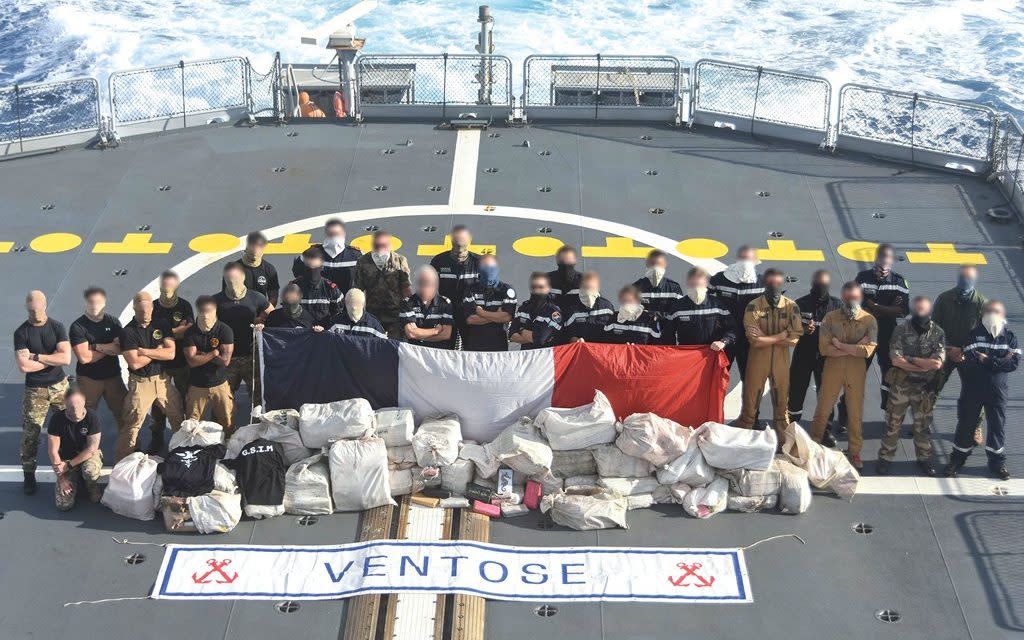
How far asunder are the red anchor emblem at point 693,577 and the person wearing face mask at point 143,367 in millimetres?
5639

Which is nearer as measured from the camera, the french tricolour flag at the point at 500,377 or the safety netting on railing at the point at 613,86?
the french tricolour flag at the point at 500,377

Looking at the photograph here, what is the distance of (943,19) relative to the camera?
39.5 m

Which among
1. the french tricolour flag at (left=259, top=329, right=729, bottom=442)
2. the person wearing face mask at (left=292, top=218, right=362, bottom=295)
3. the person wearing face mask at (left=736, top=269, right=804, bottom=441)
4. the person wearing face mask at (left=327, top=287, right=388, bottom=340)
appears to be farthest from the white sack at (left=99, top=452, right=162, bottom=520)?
the person wearing face mask at (left=736, top=269, right=804, bottom=441)

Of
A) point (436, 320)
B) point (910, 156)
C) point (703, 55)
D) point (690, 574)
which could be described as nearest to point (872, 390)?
point (690, 574)

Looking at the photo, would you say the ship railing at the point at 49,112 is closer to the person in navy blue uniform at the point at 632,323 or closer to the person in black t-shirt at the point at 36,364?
the person in black t-shirt at the point at 36,364

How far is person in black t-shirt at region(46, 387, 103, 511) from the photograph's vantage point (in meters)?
12.7

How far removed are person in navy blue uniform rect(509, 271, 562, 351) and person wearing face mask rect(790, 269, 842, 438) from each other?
2645 millimetres

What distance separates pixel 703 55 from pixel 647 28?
226 cm

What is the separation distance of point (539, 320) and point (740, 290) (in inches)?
88.3

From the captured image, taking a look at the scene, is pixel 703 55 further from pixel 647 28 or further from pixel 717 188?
pixel 717 188

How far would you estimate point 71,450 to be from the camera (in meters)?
12.8

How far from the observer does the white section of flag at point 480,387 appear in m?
13.5

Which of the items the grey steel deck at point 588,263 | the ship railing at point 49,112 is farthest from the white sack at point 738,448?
the ship railing at point 49,112

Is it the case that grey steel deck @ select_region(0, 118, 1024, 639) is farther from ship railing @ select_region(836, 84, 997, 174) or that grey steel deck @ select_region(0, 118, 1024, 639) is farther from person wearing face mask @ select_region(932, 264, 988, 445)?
ship railing @ select_region(836, 84, 997, 174)
